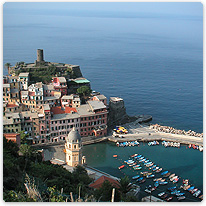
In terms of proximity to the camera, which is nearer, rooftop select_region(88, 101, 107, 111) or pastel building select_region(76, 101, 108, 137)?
pastel building select_region(76, 101, 108, 137)

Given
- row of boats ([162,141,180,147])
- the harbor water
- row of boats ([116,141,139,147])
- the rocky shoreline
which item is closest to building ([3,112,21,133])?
the harbor water

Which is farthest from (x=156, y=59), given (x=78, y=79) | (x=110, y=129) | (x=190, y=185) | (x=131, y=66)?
(x=190, y=185)

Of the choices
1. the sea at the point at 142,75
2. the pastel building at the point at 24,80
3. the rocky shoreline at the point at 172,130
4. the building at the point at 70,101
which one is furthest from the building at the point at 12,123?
the rocky shoreline at the point at 172,130

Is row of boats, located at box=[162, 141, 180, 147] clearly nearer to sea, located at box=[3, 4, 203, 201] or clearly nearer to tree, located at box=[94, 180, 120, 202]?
sea, located at box=[3, 4, 203, 201]

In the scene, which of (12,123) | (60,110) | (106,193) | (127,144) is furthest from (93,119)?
(106,193)

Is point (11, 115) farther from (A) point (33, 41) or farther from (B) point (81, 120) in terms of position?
(A) point (33, 41)

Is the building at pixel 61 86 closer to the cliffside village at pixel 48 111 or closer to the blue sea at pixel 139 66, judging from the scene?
the cliffside village at pixel 48 111
